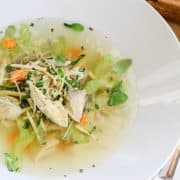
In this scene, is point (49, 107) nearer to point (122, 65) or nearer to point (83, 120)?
point (83, 120)

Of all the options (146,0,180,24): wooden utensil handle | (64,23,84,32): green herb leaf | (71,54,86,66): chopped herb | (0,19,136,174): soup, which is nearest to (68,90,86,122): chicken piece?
(0,19,136,174): soup

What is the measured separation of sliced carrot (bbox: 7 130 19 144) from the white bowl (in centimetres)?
11

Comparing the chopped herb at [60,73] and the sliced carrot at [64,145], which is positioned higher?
the chopped herb at [60,73]

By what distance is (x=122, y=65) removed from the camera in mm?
1518

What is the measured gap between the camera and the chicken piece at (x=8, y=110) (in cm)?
146

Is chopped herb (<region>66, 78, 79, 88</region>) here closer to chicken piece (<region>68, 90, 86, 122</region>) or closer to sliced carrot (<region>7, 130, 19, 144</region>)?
chicken piece (<region>68, 90, 86, 122</region>)

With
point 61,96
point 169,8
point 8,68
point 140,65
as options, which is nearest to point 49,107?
point 61,96

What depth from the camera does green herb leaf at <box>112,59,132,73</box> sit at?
1.51 m

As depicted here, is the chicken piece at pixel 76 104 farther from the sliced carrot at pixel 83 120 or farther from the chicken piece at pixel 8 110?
the chicken piece at pixel 8 110

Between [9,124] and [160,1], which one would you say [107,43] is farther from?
[9,124]

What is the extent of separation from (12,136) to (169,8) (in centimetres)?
61

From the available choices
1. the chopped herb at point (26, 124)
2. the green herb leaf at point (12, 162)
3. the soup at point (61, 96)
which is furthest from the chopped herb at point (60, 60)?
the green herb leaf at point (12, 162)

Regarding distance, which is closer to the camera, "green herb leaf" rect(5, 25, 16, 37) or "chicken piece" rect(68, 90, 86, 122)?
"chicken piece" rect(68, 90, 86, 122)

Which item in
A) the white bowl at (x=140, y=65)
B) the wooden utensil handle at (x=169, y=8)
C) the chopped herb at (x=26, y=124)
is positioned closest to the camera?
the white bowl at (x=140, y=65)
